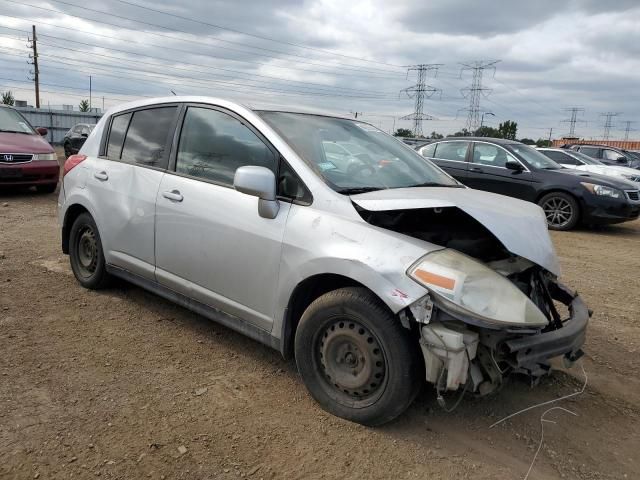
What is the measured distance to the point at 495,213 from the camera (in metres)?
2.79

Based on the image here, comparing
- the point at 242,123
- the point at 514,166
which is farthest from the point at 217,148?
the point at 514,166

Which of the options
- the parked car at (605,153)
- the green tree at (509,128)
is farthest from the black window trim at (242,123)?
the green tree at (509,128)

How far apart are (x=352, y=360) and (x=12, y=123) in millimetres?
10614

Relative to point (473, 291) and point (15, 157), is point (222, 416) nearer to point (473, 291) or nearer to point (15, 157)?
point (473, 291)

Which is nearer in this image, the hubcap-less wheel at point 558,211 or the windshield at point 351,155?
the windshield at point 351,155

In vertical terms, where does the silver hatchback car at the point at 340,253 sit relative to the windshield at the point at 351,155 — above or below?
below

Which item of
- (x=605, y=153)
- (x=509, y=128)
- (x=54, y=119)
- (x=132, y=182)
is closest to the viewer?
(x=132, y=182)

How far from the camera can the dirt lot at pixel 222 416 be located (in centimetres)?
247

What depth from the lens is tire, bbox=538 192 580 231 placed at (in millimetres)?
9320

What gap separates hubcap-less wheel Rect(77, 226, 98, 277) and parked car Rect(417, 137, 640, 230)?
7.52m

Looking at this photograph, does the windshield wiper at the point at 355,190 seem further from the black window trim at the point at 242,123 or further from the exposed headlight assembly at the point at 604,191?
the exposed headlight assembly at the point at 604,191

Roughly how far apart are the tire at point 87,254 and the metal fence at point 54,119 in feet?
90.4

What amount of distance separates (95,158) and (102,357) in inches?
75.4

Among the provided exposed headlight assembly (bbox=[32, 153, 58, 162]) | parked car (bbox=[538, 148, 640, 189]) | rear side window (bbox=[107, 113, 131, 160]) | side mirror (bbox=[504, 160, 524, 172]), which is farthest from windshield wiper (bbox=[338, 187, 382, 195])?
parked car (bbox=[538, 148, 640, 189])
